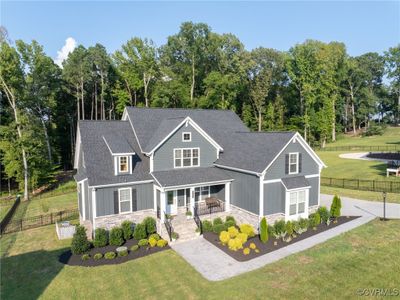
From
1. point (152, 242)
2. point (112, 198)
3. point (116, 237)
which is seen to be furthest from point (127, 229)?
point (112, 198)

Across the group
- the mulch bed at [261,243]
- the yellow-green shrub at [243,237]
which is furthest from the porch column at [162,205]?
the yellow-green shrub at [243,237]

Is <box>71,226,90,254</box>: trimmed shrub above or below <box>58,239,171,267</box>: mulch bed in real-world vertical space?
above

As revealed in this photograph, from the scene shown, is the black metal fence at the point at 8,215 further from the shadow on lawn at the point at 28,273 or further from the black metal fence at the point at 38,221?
the shadow on lawn at the point at 28,273

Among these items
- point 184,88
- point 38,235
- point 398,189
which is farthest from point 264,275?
point 184,88

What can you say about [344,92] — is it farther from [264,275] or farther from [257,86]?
[264,275]

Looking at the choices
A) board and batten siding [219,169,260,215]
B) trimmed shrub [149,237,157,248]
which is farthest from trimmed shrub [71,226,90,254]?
board and batten siding [219,169,260,215]

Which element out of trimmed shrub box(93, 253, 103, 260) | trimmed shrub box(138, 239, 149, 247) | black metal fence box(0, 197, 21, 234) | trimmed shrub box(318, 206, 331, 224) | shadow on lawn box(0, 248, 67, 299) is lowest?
shadow on lawn box(0, 248, 67, 299)

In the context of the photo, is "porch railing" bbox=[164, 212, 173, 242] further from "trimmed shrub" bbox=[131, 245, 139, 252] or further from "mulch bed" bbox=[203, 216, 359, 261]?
"mulch bed" bbox=[203, 216, 359, 261]

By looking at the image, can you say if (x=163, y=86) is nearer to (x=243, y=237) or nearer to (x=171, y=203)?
(x=171, y=203)

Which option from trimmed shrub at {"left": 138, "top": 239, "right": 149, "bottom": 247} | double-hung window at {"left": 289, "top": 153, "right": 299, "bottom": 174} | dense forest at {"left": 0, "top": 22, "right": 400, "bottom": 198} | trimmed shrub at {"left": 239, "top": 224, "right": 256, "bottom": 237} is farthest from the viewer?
dense forest at {"left": 0, "top": 22, "right": 400, "bottom": 198}
